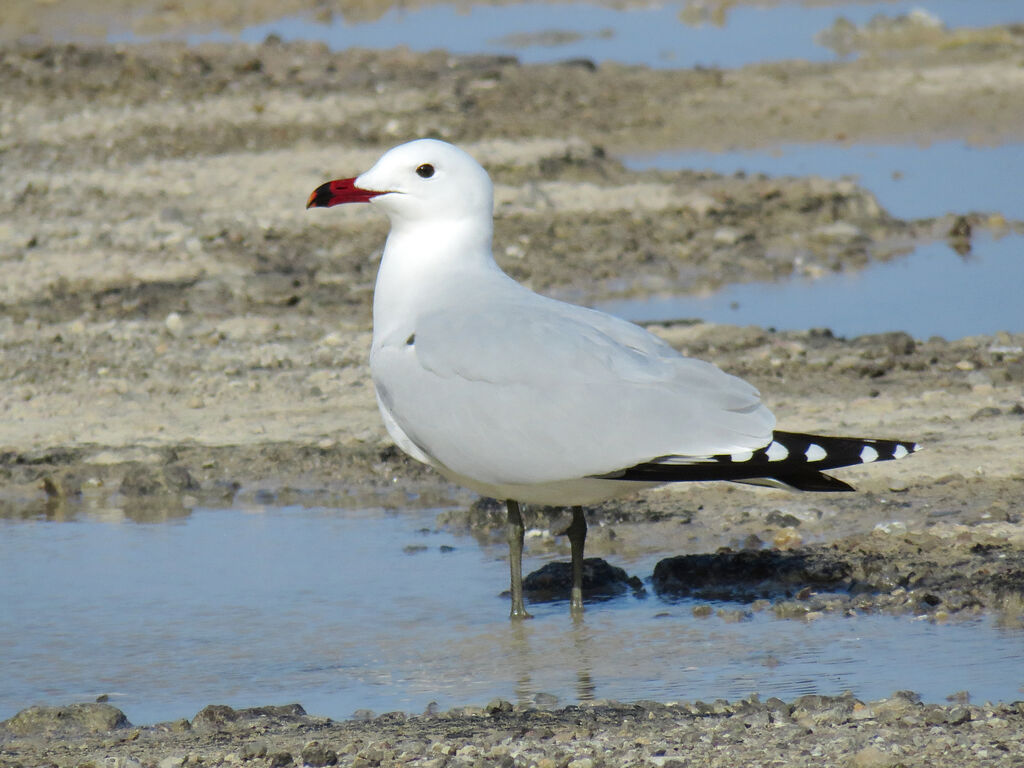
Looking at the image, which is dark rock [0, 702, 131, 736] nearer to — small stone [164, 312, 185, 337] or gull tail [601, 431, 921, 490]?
gull tail [601, 431, 921, 490]

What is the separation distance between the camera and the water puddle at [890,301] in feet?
28.0

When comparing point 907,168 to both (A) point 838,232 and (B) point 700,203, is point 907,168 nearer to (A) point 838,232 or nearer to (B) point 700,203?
(B) point 700,203

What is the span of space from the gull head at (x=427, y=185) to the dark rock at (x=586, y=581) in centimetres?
110

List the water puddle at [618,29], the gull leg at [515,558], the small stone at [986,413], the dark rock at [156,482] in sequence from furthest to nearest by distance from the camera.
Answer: the water puddle at [618,29]
the small stone at [986,413]
the dark rock at [156,482]
the gull leg at [515,558]

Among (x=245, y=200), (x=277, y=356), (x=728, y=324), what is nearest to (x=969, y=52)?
(x=245, y=200)

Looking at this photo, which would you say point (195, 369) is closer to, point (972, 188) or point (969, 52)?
Result: point (972, 188)

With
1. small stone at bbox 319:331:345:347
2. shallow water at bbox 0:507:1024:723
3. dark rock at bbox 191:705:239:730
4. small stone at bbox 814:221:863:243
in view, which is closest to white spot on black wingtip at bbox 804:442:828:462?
shallow water at bbox 0:507:1024:723

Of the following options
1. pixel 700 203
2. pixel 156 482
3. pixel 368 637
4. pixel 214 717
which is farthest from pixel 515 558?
pixel 700 203

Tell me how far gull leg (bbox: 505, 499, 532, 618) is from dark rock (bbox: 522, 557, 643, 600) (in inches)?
10.0

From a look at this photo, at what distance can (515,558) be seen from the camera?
5.07 m

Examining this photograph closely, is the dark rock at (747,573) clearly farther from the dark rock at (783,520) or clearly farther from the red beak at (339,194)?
the red beak at (339,194)

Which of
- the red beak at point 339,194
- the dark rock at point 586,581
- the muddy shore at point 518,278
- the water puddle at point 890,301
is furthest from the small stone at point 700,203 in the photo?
the dark rock at point 586,581

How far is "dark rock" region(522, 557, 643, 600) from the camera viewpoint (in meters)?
5.29

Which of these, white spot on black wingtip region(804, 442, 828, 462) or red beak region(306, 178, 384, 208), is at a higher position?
red beak region(306, 178, 384, 208)
